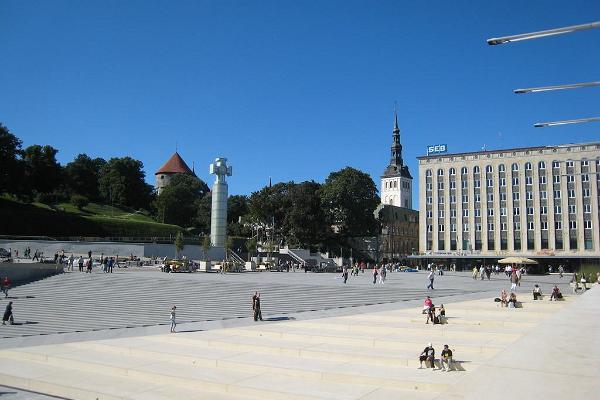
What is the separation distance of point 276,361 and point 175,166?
134965 millimetres

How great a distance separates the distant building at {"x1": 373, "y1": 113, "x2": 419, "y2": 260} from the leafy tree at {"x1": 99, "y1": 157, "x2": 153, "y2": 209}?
5121cm

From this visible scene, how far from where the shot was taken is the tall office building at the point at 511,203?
77.7 meters

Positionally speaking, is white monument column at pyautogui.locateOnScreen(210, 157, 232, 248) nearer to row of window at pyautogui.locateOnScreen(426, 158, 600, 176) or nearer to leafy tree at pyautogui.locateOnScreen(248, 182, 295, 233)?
leafy tree at pyautogui.locateOnScreen(248, 182, 295, 233)

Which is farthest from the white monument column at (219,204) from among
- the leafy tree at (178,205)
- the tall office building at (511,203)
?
the tall office building at (511,203)

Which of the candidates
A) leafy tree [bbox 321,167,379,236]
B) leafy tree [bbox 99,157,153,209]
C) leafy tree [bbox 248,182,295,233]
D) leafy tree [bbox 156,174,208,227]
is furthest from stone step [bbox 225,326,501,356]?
leafy tree [bbox 99,157,153,209]

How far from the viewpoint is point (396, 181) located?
146m

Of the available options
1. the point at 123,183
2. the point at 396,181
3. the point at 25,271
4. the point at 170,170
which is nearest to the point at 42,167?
the point at 123,183

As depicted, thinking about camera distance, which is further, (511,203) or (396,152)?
(396,152)

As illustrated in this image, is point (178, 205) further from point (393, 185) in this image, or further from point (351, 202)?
point (393, 185)

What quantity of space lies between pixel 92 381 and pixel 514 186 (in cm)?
7901

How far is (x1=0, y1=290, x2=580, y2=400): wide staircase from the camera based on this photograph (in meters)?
12.9

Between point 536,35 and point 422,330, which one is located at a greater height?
point 536,35

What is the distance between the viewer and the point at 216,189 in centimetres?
7531

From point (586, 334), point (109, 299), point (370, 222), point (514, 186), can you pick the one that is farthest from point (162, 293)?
point (514, 186)
